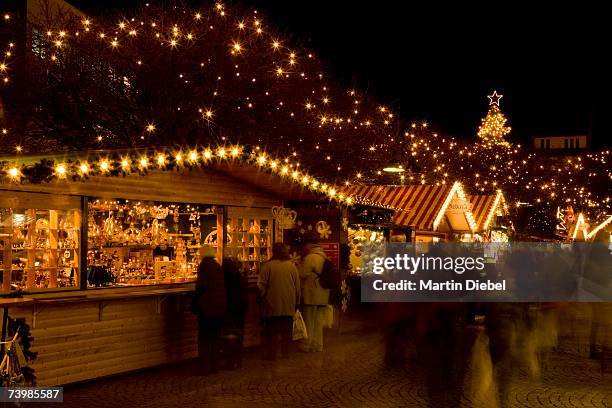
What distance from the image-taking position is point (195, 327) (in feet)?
37.4

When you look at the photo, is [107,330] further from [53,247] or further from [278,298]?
[278,298]

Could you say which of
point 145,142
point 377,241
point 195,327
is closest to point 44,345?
point 195,327

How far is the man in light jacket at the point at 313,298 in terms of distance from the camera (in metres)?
11.9

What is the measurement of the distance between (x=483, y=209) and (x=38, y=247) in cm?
1768

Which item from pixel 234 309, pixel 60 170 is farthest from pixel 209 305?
pixel 60 170

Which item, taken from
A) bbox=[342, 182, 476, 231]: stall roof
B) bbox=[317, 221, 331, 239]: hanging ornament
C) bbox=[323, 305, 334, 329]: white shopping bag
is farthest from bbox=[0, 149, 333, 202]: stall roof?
bbox=[342, 182, 476, 231]: stall roof

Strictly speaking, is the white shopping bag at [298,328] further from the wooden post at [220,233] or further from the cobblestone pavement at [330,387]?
the wooden post at [220,233]

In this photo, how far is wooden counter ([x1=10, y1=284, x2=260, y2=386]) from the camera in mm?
8695

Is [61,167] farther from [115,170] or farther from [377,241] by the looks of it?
[377,241]

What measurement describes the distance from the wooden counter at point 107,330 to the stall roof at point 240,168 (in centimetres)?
172

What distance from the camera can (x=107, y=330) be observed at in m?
9.62

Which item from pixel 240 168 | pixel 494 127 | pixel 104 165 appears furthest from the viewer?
pixel 494 127

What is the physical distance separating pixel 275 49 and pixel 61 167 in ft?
47.6

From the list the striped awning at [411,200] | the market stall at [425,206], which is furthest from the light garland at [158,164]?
the striped awning at [411,200]
